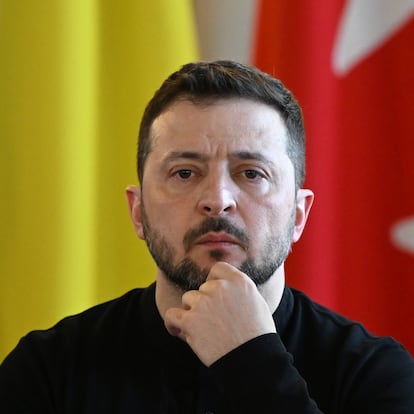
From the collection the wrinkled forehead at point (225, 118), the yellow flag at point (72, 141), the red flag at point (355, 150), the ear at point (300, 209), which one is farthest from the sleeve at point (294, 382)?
the yellow flag at point (72, 141)

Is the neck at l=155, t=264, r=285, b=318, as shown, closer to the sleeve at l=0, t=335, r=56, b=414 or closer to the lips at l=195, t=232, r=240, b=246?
the lips at l=195, t=232, r=240, b=246

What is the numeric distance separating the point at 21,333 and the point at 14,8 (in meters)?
0.68

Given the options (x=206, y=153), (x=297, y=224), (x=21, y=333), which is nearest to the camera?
(x=206, y=153)

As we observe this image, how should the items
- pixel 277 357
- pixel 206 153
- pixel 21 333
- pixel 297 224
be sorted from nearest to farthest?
pixel 277 357, pixel 206 153, pixel 297 224, pixel 21 333

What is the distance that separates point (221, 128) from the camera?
1.08 m

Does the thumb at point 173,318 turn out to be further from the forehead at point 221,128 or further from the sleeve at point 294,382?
the forehead at point 221,128

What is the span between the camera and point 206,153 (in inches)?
42.0

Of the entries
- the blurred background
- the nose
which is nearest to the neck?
the nose

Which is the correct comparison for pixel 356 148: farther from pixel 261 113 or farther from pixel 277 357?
pixel 277 357

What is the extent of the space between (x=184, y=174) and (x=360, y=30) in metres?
0.67

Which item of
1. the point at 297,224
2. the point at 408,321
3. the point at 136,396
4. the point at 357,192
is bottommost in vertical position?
the point at 136,396

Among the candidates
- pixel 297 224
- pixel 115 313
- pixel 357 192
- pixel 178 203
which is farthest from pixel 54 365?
pixel 357 192

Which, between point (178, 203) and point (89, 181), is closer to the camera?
point (178, 203)

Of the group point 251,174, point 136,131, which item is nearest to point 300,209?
point 251,174
